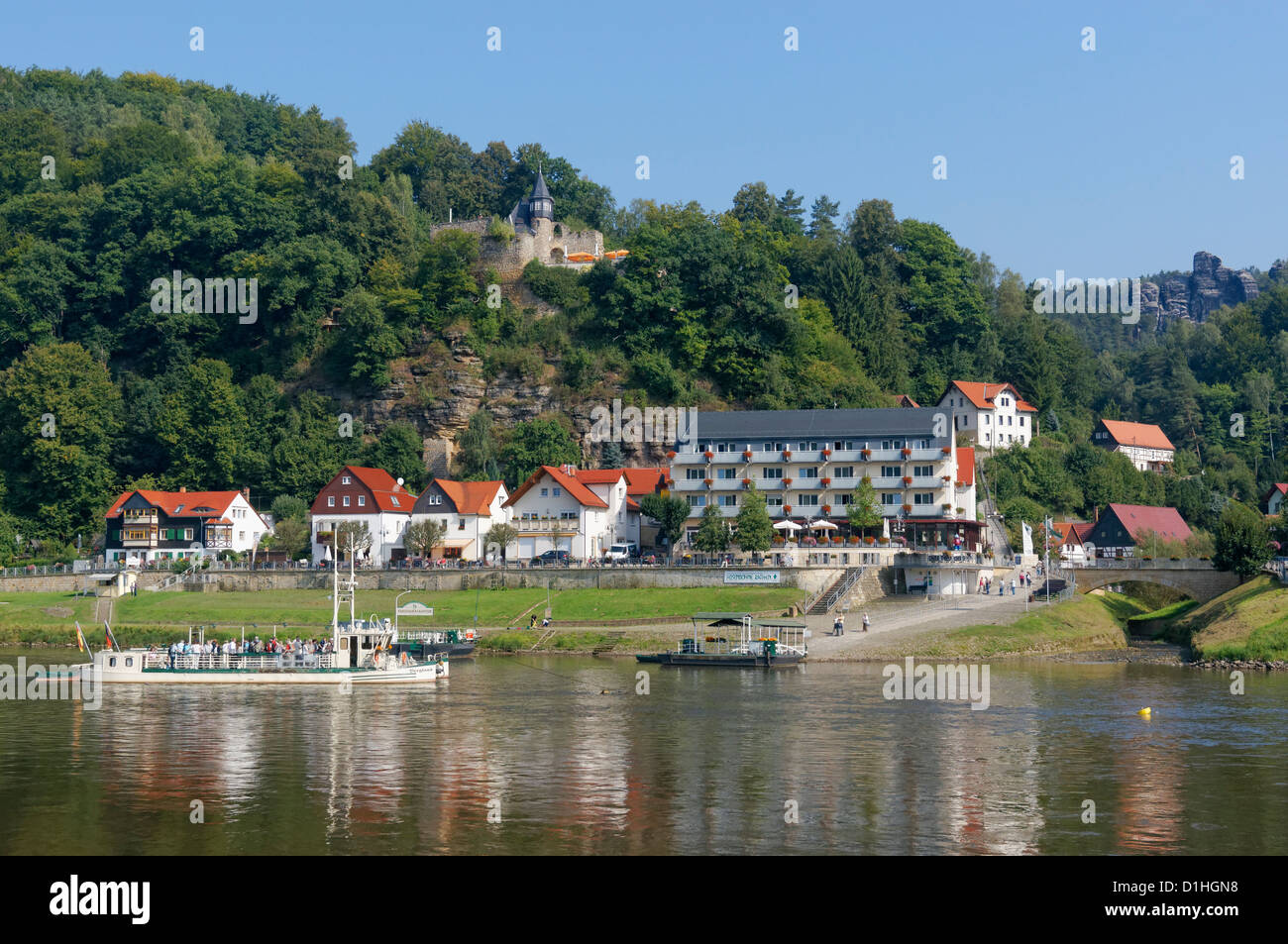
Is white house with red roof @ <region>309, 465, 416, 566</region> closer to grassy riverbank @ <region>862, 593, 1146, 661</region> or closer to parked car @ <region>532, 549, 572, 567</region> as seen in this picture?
parked car @ <region>532, 549, 572, 567</region>

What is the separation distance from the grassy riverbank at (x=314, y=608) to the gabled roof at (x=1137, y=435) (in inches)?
2692

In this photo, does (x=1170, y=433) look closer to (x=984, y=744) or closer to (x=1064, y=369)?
(x=1064, y=369)

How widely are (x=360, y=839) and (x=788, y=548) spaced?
199 feet

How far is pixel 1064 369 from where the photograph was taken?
142 m

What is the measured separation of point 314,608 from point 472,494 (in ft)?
68.4

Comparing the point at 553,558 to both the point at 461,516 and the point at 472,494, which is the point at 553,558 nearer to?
the point at 461,516

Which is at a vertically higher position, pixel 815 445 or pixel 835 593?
pixel 815 445

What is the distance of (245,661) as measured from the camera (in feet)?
230

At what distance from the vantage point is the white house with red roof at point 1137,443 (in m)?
140

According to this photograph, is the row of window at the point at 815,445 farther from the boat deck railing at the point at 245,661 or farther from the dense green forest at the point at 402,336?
the boat deck railing at the point at 245,661

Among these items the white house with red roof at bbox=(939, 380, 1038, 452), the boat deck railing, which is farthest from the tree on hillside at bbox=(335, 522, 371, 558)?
the white house with red roof at bbox=(939, 380, 1038, 452)

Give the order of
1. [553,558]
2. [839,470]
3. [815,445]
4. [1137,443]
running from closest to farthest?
[553,558]
[839,470]
[815,445]
[1137,443]

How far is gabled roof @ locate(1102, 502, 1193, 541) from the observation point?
113 metres

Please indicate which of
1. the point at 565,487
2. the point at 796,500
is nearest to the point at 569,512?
the point at 565,487
